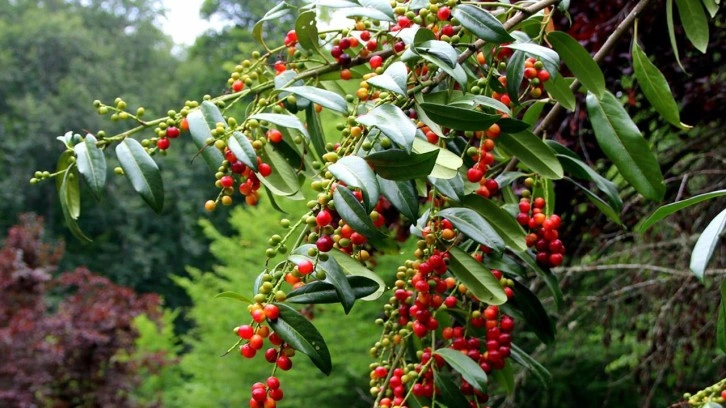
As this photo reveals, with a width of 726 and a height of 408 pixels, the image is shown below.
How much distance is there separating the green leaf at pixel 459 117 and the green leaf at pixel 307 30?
0.23 meters

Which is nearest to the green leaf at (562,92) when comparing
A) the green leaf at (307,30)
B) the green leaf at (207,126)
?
the green leaf at (307,30)

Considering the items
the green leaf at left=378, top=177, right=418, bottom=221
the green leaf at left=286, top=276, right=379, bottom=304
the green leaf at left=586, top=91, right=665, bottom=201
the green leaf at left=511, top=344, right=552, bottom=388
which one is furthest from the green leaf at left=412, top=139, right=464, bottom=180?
the green leaf at left=511, top=344, right=552, bottom=388

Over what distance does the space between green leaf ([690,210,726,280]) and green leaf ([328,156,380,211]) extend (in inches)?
9.7

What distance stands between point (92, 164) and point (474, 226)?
394 mm

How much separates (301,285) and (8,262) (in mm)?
4822

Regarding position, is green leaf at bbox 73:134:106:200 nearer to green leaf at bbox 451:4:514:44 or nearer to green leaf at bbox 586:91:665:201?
green leaf at bbox 451:4:514:44

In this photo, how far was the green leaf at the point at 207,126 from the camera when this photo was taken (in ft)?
2.75

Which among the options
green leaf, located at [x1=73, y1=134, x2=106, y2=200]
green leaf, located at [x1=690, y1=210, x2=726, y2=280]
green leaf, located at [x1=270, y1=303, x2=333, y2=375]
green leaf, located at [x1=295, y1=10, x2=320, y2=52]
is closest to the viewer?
green leaf, located at [x1=690, y1=210, x2=726, y2=280]

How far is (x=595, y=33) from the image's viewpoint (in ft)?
5.35

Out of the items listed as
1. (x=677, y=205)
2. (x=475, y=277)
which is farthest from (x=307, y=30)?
(x=677, y=205)

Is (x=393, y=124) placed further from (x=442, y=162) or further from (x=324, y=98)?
(x=324, y=98)

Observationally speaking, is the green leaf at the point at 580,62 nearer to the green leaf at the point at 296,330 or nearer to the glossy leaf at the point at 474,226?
the glossy leaf at the point at 474,226

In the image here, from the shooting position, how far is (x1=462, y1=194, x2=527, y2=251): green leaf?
89 cm

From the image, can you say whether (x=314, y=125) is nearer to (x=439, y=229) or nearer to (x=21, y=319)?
(x=439, y=229)
